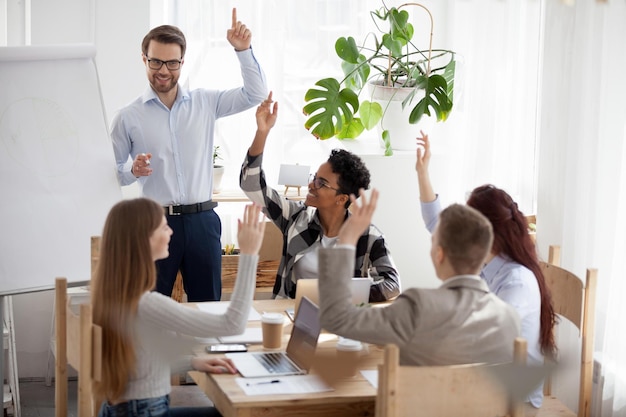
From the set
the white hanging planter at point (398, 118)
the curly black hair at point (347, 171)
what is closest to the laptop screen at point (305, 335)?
the curly black hair at point (347, 171)

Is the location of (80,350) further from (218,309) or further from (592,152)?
(592,152)

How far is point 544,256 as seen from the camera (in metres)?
3.08

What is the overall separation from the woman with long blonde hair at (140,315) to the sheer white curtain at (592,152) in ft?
4.07

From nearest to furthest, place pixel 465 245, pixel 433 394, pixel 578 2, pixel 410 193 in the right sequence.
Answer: pixel 433 394 → pixel 465 245 → pixel 578 2 → pixel 410 193

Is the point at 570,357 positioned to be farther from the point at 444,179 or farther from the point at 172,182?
the point at 172,182

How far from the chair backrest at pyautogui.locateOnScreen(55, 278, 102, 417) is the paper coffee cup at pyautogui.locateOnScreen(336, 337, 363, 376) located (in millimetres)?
593

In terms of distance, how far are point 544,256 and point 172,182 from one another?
130 cm

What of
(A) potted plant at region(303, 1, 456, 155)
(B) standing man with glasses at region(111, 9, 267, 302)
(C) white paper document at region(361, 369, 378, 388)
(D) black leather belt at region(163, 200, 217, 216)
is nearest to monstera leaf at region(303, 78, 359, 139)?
(A) potted plant at region(303, 1, 456, 155)

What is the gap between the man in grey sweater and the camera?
186 cm

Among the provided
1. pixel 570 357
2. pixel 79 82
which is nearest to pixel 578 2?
pixel 570 357

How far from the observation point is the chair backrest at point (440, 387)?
1.73m

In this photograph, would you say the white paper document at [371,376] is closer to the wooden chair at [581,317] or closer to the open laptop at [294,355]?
the open laptop at [294,355]

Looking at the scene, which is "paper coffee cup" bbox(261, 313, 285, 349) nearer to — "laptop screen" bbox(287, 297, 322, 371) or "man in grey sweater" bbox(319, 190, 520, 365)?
"laptop screen" bbox(287, 297, 322, 371)

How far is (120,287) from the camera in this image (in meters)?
1.97
